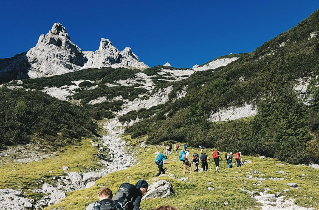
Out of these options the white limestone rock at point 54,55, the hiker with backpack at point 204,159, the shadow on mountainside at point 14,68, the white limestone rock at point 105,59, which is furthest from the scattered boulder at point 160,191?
the white limestone rock at point 105,59

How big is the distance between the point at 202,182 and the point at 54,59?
536 feet

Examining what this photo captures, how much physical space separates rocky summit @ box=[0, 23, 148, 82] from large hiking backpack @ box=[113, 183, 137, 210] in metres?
146

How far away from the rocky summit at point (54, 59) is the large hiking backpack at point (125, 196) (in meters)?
146

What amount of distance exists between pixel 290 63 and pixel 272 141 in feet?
54.5

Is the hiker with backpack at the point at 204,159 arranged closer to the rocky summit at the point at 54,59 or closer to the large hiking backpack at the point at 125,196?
the large hiking backpack at the point at 125,196

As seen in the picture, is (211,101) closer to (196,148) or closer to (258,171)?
(196,148)

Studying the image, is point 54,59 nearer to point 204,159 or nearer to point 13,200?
point 13,200

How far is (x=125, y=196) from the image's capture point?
524 cm

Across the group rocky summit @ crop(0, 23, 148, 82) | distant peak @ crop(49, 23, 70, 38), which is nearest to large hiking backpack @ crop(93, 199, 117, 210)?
rocky summit @ crop(0, 23, 148, 82)

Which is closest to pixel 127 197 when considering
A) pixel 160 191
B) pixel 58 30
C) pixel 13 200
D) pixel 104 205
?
pixel 104 205

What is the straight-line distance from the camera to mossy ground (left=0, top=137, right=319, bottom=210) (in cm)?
1034

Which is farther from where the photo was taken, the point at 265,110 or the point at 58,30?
the point at 58,30

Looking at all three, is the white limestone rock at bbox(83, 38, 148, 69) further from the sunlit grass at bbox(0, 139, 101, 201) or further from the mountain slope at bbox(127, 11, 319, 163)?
the sunlit grass at bbox(0, 139, 101, 201)

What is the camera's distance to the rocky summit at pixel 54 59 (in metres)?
129
